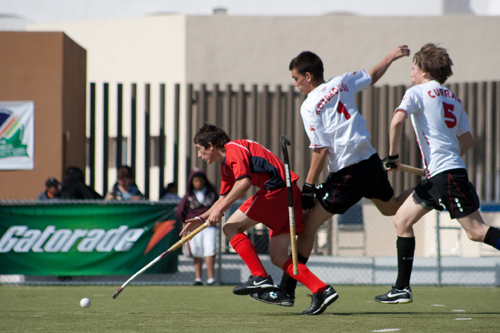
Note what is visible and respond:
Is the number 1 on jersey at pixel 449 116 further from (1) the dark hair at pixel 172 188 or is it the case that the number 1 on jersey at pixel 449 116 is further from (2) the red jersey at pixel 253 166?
(1) the dark hair at pixel 172 188

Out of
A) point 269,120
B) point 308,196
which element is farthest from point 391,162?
point 269,120

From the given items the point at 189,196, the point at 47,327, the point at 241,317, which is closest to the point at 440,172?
the point at 241,317

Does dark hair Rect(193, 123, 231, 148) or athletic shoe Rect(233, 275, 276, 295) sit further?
dark hair Rect(193, 123, 231, 148)

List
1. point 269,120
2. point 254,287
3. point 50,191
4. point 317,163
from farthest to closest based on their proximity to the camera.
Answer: point 269,120 < point 50,191 < point 317,163 < point 254,287

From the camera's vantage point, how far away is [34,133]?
12.1 meters

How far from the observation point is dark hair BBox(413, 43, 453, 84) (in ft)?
18.4

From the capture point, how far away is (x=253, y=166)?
565 centimetres

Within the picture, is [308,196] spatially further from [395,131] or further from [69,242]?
[69,242]

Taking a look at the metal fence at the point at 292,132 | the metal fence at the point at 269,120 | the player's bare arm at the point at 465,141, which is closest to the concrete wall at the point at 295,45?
the metal fence at the point at 292,132

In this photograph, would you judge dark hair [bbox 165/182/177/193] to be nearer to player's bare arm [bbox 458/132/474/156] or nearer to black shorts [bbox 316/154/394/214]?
black shorts [bbox 316/154/394/214]

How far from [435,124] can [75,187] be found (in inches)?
265

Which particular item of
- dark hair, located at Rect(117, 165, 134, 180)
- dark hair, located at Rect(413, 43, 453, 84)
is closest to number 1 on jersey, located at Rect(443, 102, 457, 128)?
dark hair, located at Rect(413, 43, 453, 84)

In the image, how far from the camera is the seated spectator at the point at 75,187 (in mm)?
10953

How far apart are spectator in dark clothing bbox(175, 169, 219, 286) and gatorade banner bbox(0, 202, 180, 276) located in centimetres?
44
